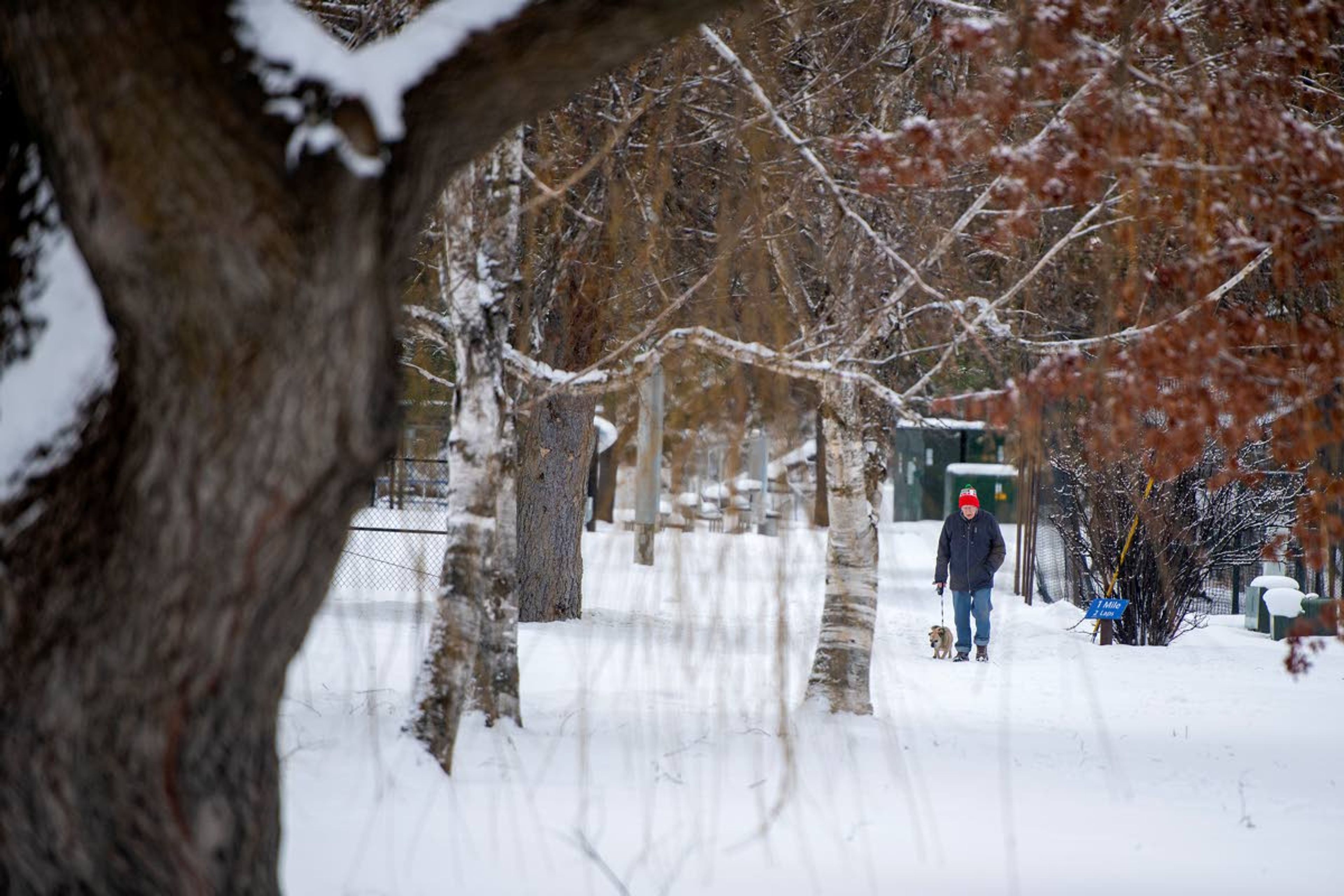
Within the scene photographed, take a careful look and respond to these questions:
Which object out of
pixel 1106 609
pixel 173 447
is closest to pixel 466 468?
pixel 173 447

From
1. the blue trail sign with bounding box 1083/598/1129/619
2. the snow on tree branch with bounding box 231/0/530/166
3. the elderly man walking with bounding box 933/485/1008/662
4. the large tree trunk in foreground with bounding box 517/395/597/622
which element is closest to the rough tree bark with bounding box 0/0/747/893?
the snow on tree branch with bounding box 231/0/530/166

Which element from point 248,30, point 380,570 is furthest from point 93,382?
point 380,570

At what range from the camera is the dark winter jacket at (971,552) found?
11984 millimetres

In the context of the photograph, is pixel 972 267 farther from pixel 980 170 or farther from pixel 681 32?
pixel 681 32

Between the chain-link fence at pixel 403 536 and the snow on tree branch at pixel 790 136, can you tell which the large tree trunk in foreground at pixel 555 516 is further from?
the snow on tree branch at pixel 790 136

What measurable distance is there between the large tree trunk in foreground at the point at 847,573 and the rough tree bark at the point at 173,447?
5.79 meters

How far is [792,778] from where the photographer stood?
591cm

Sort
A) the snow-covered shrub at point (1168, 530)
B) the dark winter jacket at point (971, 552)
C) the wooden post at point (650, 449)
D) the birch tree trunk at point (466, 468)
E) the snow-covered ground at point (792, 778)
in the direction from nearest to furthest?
the snow-covered ground at point (792, 778)
the birch tree trunk at point (466, 468)
the wooden post at point (650, 449)
the dark winter jacket at point (971, 552)
the snow-covered shrub at point (1168, 530)

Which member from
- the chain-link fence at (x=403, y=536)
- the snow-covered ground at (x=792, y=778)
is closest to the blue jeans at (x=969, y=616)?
the snow-covered ground at (x=792, y=778)

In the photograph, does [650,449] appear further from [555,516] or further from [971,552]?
[971,552]

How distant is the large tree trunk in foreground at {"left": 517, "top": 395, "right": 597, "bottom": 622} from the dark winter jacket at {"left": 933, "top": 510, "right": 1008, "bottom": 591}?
10.9 ft

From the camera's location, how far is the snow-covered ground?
4.57 meters

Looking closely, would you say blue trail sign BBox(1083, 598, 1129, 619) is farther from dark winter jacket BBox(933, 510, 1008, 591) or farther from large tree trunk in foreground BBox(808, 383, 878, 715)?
large tree trunk in foreground BBox(808, 383, 878, 715)

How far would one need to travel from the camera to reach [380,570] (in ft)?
57.2
